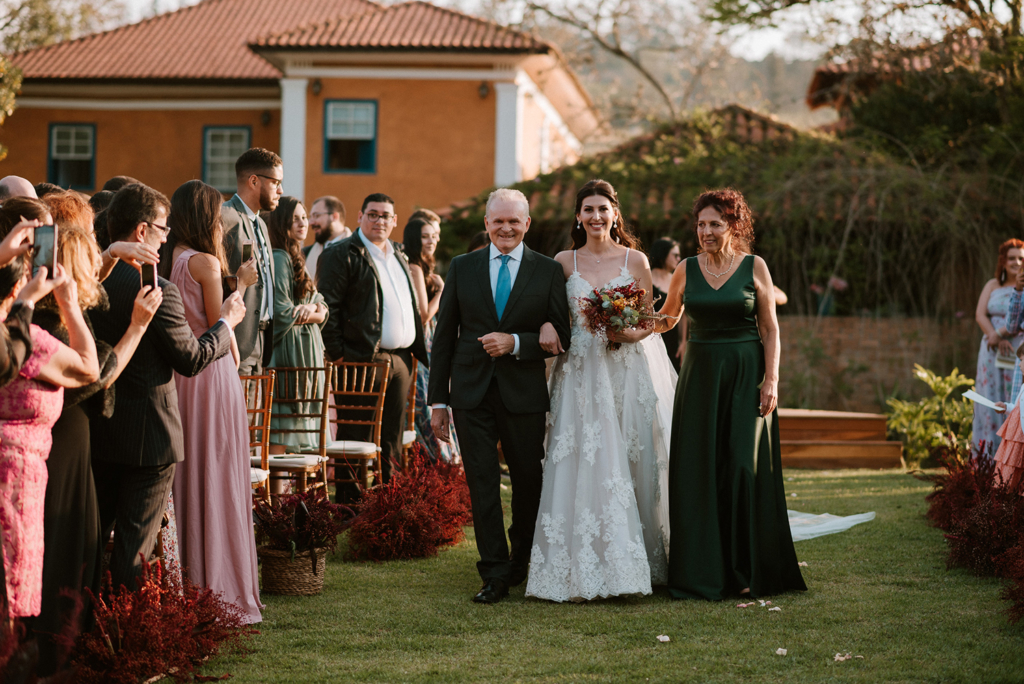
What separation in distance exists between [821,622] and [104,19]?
33.9 metres

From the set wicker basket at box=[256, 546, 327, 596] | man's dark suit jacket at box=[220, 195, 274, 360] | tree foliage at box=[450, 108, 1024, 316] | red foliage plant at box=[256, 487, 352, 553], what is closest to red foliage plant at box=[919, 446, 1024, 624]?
red foliage plant at box=[256, 487, 352, 553]

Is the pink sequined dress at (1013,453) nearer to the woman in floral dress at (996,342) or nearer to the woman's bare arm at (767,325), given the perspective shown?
the woman's bare arm at (767,325)

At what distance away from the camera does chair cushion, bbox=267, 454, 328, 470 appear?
19.8 feet

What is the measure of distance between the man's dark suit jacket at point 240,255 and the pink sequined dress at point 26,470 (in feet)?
6.89

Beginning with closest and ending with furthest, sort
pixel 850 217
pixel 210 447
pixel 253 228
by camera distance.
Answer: pixel 210 447 < pixel 253 228 < pixel 850 217

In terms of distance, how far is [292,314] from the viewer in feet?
21.6

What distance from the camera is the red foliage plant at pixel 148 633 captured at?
3.70m

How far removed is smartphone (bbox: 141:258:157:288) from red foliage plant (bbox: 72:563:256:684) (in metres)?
1.12

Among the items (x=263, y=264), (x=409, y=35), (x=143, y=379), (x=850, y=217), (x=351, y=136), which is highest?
(x=409, y=35)

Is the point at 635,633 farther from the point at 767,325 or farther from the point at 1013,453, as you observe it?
the point at 1013,453

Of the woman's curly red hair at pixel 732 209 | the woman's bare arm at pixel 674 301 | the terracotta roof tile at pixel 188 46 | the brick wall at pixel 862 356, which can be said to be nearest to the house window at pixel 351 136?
the terracotta roof tile at pixel 188 46

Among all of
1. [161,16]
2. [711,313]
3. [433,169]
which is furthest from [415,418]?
[161,16]

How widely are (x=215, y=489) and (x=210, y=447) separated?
0.19 metres

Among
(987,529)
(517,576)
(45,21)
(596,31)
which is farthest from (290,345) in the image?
(45,21)
